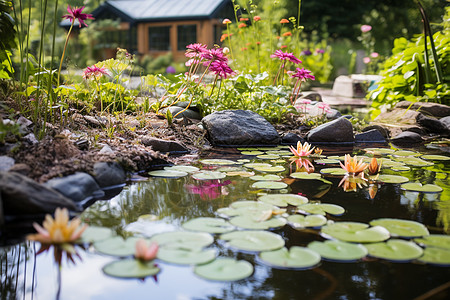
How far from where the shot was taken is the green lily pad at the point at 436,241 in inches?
57.6

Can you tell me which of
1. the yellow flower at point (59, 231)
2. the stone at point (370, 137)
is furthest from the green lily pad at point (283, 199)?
the stone at point (370, 137)

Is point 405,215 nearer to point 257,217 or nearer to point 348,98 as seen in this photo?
point 257,217

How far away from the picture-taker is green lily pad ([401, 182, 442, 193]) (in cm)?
215

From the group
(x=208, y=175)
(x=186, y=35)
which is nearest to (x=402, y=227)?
(x=208, y=175)

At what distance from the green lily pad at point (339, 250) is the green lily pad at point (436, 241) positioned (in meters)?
0.24

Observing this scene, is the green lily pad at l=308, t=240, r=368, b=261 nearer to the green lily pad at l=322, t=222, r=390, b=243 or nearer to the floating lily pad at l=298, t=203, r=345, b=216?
the green lily pad at l=322, t=222, r=390, b=243

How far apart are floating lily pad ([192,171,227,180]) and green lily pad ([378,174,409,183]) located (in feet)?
2.96

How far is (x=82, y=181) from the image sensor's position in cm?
192

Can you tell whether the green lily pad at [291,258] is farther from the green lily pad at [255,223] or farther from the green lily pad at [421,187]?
the green lily pad at [421,187]

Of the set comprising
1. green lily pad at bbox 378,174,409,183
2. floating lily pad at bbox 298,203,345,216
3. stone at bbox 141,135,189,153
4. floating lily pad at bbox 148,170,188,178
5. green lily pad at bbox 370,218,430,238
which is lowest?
green lily pad at bbox 370,218,430,238

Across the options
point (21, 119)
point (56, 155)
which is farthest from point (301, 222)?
point (21, 119)

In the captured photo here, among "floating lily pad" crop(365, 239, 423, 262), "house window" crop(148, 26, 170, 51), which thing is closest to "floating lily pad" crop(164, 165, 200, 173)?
"floating lily pad" crop(365, 239, 423, 262)

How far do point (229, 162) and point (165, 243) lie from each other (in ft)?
4.40

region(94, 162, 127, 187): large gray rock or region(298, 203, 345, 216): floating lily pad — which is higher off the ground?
region(94, 162, 127, 187): large gray rock
